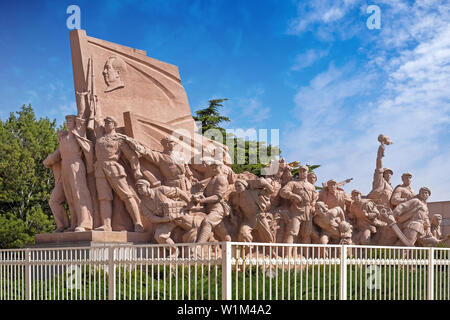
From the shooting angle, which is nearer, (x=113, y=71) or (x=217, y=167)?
(x=217, y=167)

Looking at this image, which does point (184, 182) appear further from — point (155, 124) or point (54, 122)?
point (54, 122)

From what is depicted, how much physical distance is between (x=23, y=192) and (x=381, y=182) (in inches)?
448

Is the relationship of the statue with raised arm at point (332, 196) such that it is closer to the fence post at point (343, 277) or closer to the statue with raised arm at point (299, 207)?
the statue with raised arm at point (299, 207)

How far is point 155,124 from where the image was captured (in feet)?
35.9

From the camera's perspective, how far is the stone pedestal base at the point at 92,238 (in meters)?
9.41

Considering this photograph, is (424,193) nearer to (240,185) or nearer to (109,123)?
(240,185)

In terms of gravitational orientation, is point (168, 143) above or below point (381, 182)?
above

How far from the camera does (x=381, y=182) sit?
1321 cm

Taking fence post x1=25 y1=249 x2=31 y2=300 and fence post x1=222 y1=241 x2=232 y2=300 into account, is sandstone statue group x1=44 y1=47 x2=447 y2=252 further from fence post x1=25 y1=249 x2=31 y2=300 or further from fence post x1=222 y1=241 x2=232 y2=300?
fence post x1=222 y1=241 x2=232 y2=300

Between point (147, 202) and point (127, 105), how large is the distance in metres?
2.20

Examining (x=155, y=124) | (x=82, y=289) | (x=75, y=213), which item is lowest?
(x=82, y=289)

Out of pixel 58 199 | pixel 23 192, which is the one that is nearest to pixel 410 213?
pixel 58 199

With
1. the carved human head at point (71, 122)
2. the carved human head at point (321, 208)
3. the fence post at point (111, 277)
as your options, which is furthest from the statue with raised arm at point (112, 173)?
the fence post at point (111, 277)
